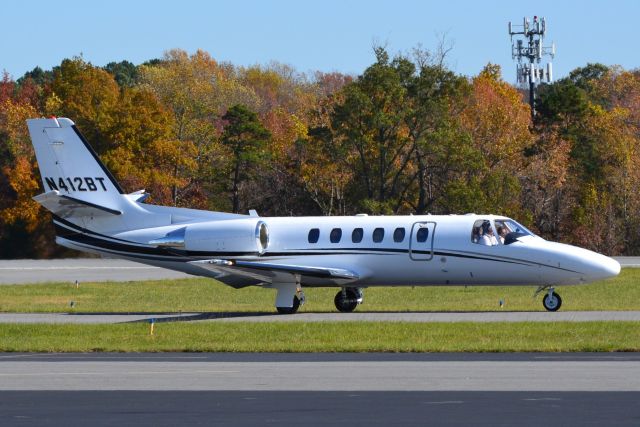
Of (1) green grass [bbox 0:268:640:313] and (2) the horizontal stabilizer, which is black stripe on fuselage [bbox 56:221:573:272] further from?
(1) green grass [bbox 0:268:640:313]

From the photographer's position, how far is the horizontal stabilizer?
111ft

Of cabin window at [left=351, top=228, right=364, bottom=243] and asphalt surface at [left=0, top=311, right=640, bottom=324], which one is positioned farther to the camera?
cabin window at [left=351, top=228, right=364, bottom=243]

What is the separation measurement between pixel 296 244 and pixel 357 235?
164 cm

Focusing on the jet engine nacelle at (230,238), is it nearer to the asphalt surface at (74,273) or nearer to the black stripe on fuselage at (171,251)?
the black stripe on fuselage at (171,251)

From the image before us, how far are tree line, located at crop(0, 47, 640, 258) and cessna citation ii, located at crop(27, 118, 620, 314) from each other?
33634mm

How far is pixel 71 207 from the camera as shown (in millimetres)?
34375

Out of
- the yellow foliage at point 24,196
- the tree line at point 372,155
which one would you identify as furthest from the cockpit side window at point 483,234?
the yellow foliage at point 24,196

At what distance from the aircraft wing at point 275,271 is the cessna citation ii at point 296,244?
1.0 inches

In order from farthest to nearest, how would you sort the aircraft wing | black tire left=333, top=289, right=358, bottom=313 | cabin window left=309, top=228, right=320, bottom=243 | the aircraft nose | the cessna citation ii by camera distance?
black tire left=333, top=289, right=358, bottom=313 → cabin window left=309, top=228, right=320, bottom=243 → the cessna citation ii → the aircraft wing → the aircraft nose

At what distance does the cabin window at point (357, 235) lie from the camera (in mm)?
33094

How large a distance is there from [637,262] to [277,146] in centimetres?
2933

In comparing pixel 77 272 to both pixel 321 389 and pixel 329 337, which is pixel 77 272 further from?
pixel 321 389

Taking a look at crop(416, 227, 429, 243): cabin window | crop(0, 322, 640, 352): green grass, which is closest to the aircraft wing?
crop(416, 227, 429, 243): cabin window
